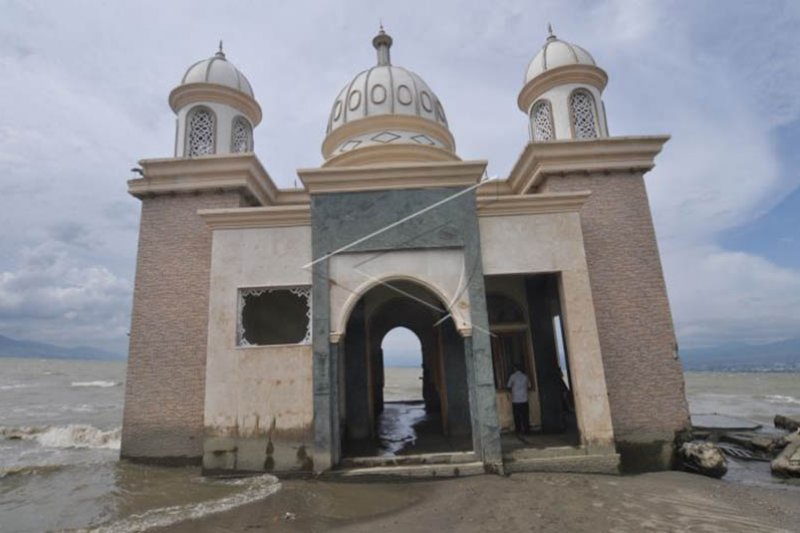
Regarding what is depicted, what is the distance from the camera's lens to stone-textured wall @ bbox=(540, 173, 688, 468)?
9117 mm

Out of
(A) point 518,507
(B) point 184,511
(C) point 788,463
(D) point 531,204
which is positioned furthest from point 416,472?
(C) point 788,463

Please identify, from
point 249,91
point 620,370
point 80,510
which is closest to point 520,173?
point 620,370

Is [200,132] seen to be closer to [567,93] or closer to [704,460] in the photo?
[567,93]

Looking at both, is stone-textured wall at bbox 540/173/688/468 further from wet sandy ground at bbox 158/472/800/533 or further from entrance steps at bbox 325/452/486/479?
entrance steps at bbox 325/452/486/479

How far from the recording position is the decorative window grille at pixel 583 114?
1150 cm

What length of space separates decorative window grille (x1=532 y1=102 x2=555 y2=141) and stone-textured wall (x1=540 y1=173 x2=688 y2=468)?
213cm

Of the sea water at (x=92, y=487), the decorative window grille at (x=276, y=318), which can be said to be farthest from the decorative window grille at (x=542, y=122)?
the sea water at (x=92, y=487)

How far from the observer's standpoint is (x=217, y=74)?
39.1 feet

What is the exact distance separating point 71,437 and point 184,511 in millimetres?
11953

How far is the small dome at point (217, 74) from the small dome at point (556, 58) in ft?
24.3

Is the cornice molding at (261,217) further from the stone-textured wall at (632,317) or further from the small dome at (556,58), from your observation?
the small dome at (556,58)

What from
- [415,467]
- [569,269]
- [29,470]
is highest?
[569,269]

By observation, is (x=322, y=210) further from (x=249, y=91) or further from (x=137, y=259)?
(x=249, y=91)

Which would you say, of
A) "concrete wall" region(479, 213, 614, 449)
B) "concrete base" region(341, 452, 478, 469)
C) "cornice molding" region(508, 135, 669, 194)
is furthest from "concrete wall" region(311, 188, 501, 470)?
"cornice molding" region(508, 135, 669, 194)
